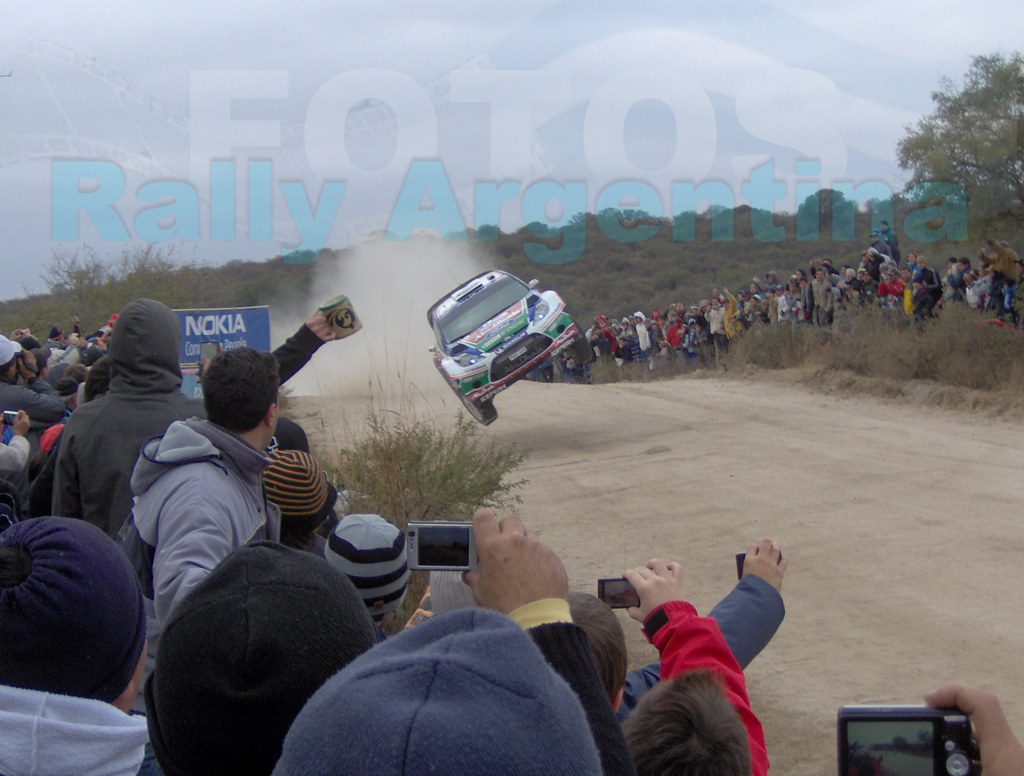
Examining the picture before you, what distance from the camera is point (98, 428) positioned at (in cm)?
331

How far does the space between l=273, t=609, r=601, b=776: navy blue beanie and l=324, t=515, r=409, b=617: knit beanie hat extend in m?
1.98

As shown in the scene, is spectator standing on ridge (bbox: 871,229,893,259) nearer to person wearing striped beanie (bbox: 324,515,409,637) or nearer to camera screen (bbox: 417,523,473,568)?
Result: person wearing striped beanie (bbox: 324,515,409,637)

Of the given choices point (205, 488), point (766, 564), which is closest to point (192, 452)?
point (205, 488)

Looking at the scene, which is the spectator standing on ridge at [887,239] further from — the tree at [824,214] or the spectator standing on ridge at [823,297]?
the tree at [824,214]

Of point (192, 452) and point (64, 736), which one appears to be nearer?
point (64, 736)

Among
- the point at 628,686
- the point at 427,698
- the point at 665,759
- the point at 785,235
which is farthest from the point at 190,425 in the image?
the point at 785,235

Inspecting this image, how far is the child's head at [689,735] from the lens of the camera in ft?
5.39

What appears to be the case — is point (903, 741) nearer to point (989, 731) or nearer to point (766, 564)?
point (989, 731)

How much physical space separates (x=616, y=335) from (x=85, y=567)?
87.0 ft

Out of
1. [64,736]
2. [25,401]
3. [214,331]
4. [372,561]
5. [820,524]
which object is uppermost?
[214,331]

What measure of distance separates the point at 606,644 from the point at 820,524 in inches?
259

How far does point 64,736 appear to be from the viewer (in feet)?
5.02

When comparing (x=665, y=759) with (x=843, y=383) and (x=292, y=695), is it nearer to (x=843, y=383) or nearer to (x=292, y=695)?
(x=292, y=695)

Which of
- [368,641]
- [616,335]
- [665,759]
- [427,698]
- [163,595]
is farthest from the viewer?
[616,335]
